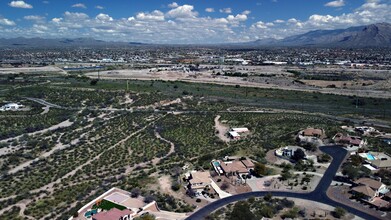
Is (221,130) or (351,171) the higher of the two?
(351,171)

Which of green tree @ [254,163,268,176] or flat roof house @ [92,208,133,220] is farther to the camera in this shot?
green tree @ [254,163,268,176]

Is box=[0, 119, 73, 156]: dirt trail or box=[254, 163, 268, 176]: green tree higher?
box=[254, 163, 268, 176]: green tree

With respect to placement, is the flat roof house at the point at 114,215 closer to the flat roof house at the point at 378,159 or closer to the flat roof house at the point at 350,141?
the flat roof house at the point at 378,159

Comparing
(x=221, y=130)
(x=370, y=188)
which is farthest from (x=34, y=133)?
(x=370, y=188)

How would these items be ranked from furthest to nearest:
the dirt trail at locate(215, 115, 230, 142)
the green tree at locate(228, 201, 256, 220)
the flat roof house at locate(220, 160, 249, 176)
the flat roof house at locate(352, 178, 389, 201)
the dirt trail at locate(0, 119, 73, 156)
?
the dirt trail at locate(215, 115, 230, 142), the dirt trail at locate(0, 119, 73, 156), the flat roof house at locate(220, 160, 249, 176), the flat roof house at locate(352, 178, 389, 201), the green tree at locate(228, 201, 256, 220)

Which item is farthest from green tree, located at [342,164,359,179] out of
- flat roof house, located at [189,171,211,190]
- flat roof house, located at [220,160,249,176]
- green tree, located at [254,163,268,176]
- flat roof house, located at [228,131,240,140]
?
flat roof house, located at [228,131,240,140]

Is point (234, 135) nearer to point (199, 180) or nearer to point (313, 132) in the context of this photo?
point (313, 132)

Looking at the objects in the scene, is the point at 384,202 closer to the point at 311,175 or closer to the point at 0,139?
the point at 311,175

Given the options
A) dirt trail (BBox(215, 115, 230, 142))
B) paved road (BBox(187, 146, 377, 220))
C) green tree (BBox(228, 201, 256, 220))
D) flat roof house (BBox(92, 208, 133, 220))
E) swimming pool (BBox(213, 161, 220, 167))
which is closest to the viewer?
green tree (BBox(228, 201, 256, 220))

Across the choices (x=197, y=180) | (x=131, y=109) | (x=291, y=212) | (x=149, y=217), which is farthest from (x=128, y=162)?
(x=131, y=109)

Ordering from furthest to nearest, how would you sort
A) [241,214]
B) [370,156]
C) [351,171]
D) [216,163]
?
[370,156] → [216,163] → [351,171] → [241,214]

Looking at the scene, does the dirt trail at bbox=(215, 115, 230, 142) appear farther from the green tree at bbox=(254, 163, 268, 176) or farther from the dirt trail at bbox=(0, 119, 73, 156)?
the dirt trail at bbox=(0, 119, 73, 156)
